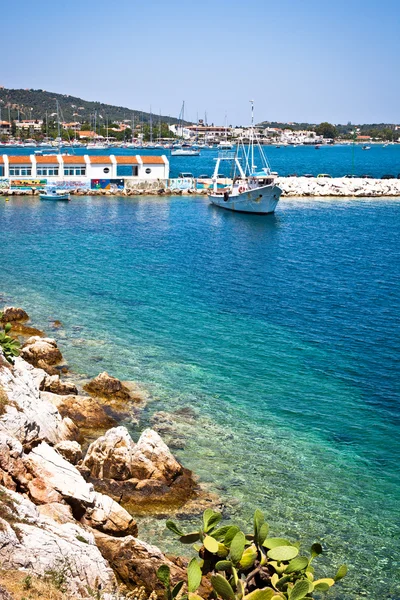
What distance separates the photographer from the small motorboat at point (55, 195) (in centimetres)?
9406

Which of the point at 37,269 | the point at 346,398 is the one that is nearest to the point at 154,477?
the point at 346,398

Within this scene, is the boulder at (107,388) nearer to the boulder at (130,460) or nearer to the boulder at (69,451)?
the boulder at (130,460)

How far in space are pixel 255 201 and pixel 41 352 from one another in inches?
2452

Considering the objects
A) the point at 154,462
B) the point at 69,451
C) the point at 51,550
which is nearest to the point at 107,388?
the point at 69,451

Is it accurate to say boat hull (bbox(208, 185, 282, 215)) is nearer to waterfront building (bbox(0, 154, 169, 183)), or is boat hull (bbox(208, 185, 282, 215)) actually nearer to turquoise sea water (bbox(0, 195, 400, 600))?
turquoise sea water (bbox(0, 195, 400, 600))

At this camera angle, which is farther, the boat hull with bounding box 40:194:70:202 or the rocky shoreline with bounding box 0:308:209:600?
the boat hull with bounding box 40:194:70:202

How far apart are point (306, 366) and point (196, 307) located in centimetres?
1191

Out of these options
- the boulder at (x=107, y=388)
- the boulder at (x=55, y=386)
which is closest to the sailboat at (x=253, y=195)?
the boulder at (x=107, y=388)

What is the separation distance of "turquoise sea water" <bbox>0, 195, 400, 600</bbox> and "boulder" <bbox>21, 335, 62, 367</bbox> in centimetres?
89

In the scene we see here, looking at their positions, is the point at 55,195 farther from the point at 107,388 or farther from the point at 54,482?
the point at 54,482

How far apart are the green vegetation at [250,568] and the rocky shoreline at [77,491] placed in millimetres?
2342

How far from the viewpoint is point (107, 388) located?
2784 cm

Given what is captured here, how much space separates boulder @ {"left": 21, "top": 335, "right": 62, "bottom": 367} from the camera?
31.0 m

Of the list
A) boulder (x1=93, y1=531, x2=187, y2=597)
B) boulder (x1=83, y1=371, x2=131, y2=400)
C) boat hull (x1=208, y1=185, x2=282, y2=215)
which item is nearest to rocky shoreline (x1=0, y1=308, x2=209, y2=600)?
boulder (x1=93, y1=531, x2=187, y2=597)
